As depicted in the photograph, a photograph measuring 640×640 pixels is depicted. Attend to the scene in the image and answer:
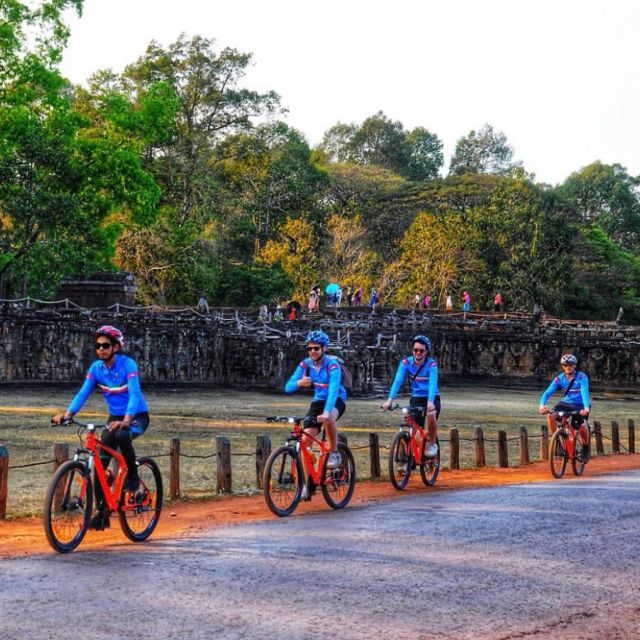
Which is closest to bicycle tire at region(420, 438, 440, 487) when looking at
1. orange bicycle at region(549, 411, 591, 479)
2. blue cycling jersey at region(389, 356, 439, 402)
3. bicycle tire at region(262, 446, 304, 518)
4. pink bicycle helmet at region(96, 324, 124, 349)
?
blue cycling jersey at region(389, 356, 439, 402)

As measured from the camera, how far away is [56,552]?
928cm

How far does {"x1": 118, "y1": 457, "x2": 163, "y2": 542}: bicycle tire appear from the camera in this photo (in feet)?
31.8

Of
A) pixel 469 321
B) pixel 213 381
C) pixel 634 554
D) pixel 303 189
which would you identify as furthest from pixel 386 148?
pixel 634 554

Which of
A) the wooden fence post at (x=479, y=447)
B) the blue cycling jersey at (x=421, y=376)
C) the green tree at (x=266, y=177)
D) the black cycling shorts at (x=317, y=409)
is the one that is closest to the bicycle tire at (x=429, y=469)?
the blue cycling jersey at (x=421, y=376)

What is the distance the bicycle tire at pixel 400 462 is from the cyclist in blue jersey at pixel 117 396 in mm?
4916

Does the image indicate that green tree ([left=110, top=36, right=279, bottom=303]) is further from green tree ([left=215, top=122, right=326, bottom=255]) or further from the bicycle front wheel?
the bicycle front wheel

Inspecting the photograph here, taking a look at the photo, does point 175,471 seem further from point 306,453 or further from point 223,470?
point 306,453

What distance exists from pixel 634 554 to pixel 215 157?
192 ft

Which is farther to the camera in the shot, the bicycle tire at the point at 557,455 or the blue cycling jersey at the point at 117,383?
the bicycle tire at the point at 557,455

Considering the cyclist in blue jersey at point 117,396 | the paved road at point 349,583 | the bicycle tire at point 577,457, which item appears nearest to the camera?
the paved road at point 349,583

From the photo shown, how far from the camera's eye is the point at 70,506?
363 inches

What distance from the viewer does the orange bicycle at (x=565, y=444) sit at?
16.6 metres

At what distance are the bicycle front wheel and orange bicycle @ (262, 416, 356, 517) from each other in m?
2.34

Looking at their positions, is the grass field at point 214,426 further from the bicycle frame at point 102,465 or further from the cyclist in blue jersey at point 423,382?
the bicycle frame at point 102,465
